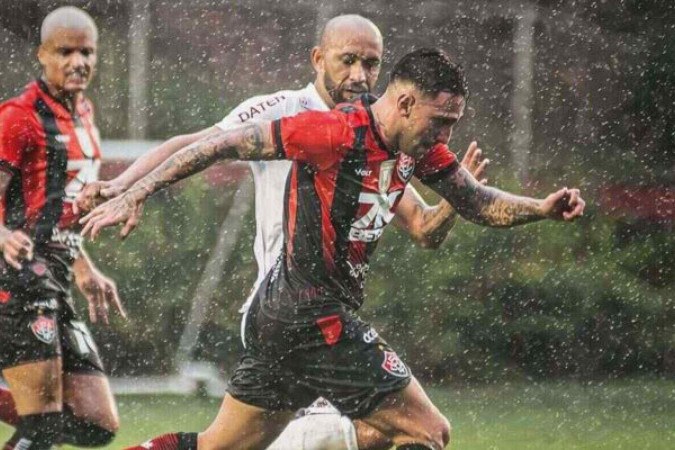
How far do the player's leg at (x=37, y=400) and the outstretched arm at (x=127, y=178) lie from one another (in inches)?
19.1

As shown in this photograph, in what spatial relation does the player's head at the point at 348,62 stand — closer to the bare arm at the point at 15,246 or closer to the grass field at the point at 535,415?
the bare arm at the point at 15,246

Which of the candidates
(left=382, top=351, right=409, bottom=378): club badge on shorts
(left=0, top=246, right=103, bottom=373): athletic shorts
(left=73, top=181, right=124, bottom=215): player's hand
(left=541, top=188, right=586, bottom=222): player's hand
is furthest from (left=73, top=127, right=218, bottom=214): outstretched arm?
(left=541, top=188, right=586, bottom=222): player's hand

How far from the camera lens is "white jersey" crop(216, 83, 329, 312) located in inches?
178

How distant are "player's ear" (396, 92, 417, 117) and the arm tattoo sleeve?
1.12 feet

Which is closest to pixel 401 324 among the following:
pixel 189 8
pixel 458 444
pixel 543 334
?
pixel 543 334

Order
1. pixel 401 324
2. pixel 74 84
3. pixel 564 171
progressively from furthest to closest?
pixel 564 171
pixel 401 324
pixel 74 84

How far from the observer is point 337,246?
13.5 feet

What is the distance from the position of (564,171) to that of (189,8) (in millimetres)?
1930

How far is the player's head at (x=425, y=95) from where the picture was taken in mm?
Result: 4012

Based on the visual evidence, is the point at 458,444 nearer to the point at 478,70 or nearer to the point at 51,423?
the point at 51,423

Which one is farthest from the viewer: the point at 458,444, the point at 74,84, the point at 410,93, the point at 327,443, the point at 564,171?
the point at 564,171

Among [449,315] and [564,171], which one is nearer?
[449,315]

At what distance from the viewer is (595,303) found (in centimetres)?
673

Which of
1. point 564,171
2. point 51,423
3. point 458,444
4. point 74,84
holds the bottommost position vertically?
point 458,444
